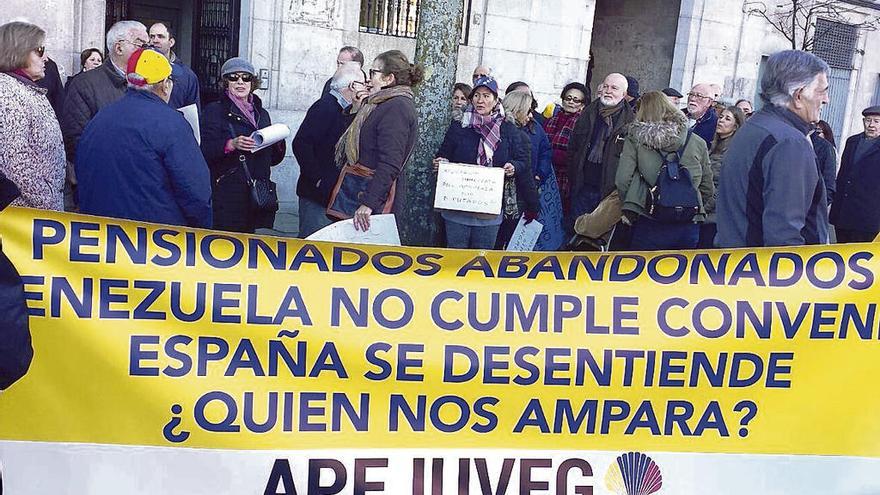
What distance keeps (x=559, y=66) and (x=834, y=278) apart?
35.3ft

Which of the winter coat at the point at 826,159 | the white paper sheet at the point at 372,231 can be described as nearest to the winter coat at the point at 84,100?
the white paper sheet at the point at 372,231

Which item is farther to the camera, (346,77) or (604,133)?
(604,133)

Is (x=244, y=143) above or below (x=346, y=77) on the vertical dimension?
below

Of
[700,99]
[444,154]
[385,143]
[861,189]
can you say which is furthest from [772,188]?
[861,189]

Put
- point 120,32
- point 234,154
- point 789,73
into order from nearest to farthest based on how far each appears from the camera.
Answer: point 789,73
point 120,32
point 234,154

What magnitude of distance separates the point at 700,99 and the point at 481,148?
2597mm

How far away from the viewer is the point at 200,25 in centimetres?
1170

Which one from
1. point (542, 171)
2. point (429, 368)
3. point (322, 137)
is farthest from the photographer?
point (542, 171)

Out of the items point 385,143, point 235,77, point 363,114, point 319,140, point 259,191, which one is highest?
point 235,77

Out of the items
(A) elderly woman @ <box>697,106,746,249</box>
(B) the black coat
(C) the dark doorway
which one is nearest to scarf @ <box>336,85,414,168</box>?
(B) the black coat

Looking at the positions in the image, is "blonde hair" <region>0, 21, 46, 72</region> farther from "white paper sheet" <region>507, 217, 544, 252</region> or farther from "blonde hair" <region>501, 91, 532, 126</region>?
"blonde hair" <region>501, 91, 532, 126</region>

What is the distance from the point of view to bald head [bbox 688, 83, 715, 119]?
8.34 meters

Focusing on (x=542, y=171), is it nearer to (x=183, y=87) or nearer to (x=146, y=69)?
(x=183, y=87)

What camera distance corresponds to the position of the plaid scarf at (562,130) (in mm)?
8492
